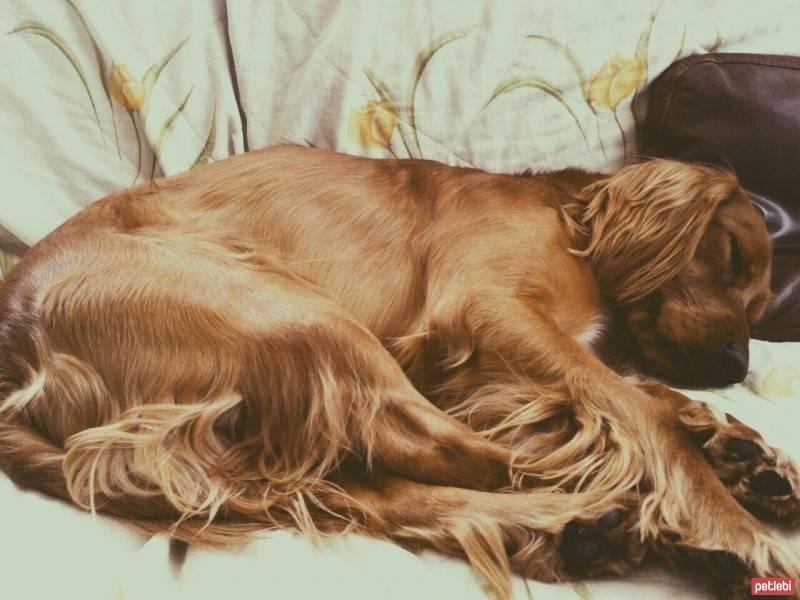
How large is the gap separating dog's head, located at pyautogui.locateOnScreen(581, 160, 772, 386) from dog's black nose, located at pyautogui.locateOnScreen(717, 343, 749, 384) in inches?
1.1

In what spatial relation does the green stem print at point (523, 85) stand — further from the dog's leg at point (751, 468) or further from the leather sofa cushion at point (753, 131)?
the dog's leg at point (751, 468)

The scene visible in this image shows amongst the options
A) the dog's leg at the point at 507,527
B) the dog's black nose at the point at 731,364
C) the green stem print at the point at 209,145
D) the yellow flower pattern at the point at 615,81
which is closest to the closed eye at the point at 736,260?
the dog's black nose at the point at 731,364

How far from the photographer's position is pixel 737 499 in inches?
52.5

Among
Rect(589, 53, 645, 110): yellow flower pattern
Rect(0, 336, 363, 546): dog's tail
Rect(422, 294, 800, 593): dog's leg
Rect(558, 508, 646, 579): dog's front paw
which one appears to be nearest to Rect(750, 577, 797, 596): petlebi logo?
Rect(422, 294, 800, 593): dog's leg

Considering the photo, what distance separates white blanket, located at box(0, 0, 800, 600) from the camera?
1905 millimetres

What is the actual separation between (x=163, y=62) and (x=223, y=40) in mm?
169

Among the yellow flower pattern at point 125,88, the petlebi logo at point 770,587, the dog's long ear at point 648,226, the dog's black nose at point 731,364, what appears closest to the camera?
the petlebi logo at point 770,587

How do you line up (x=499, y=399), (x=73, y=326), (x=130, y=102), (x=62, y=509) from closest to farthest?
(x=62, y=509)
(x=73, y=326)
(x=499, y=399)
(x=130, y=102)

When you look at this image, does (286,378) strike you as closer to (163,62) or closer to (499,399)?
(499,399)

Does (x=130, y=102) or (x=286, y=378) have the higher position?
(x=130, y=102)

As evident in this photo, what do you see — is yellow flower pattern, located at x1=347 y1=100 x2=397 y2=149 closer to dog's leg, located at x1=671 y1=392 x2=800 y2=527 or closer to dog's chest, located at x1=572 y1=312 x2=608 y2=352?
dog's chest, located at x1=572 y1=312 x2=608 y2=352

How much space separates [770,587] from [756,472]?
0.25 meters

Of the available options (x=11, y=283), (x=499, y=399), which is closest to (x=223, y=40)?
(x=11, y=283)

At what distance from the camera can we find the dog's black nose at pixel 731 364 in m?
1.71
